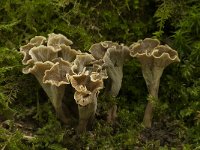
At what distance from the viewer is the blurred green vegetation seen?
335cm

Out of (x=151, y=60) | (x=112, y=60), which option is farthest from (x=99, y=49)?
(x=151, y=60)

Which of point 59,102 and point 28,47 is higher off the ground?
point 28,47

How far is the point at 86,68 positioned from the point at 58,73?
0.83ft

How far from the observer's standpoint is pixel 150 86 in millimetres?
3545

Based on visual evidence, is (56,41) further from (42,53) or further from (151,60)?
(151,60)

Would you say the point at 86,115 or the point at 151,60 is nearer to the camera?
the point at 86,115

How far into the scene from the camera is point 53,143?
3.30 meters

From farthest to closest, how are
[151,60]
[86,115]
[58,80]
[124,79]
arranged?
[124,79] < [151,60] < [86,115] < [58,80]

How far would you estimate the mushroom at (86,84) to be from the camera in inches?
116

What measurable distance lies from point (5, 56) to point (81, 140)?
3.18 ft

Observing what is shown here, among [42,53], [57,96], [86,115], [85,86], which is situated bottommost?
[86,115]

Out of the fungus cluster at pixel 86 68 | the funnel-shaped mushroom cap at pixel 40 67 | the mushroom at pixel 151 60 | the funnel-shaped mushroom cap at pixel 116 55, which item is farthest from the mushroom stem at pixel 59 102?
the mushroom at pixel 151 60

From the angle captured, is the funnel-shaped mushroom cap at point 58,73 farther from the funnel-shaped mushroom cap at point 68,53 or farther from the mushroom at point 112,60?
the mushroom at point 112,60

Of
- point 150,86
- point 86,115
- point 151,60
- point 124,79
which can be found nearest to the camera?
point 86,115
